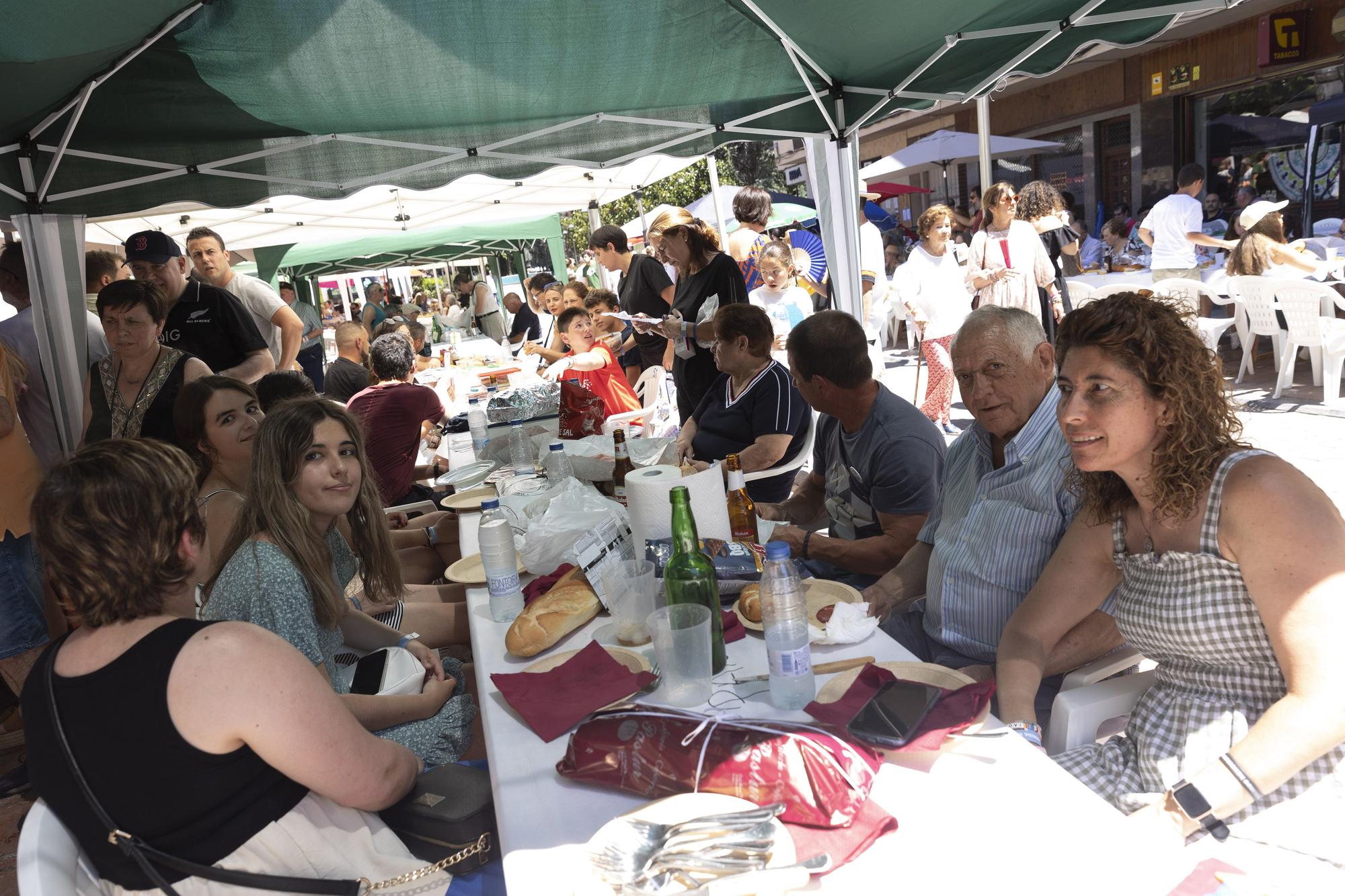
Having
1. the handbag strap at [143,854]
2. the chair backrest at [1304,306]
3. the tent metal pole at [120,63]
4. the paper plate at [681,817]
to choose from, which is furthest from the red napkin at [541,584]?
the chair backrest at [1304,306]

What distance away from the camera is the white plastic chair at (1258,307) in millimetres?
A: 6637

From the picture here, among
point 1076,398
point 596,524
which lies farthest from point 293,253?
point 1076,398

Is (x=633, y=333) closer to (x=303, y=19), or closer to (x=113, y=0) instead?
(x=303, y=19)

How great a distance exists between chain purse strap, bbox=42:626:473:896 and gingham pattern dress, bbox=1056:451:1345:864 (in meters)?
1.40

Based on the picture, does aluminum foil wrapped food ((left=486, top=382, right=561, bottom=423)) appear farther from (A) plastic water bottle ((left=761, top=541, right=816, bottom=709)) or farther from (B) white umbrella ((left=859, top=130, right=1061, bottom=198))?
(B) white umbrella ((left=859, top=130, right=1061, bottom=198))

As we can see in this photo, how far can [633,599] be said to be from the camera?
1.92 m

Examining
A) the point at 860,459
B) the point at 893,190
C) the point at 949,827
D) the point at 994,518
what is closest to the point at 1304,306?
the point at 860,459

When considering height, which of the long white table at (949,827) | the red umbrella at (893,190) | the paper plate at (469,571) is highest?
the red umbrella at (893,190)

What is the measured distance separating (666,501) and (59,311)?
354 centimetres

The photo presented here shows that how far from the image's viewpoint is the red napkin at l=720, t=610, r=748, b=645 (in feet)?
6.29

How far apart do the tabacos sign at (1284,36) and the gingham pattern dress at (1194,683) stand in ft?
40.4

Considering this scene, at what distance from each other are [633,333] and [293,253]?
10.2m

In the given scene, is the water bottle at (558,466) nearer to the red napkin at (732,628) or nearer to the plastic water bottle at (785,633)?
the red napkin at (732,628)

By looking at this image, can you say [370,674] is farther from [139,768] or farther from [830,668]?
[830,668]
